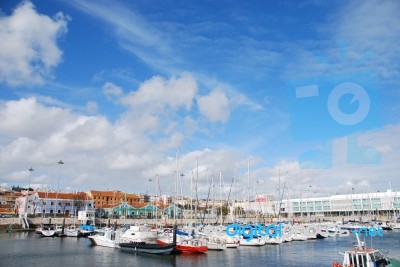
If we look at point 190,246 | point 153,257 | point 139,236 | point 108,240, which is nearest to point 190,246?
point 190,246

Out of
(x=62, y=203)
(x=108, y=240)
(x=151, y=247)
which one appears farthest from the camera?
(x=62, y=203)

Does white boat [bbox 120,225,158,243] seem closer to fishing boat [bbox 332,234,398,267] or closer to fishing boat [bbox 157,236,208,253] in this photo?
fishing boat [bbox 157,236,208,253]

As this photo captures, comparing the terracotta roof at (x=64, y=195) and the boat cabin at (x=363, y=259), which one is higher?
the terracotta roof at (x=64, y=195)

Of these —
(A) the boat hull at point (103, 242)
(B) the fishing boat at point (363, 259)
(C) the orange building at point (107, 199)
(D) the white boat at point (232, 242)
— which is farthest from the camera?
(C) the orange building at point (107, 199)

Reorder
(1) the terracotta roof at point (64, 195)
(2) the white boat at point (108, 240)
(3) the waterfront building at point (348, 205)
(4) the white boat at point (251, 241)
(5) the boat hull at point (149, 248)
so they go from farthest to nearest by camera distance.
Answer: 1. (3) the waterfront building at point (348, 205)
2. (1) the terracotta roof at point (64, 195)
3. (4) the white boat at point (251, 241)
4. (2) the white boat at point (108, 240)
5. (5) the boat hull at point (149, 248)

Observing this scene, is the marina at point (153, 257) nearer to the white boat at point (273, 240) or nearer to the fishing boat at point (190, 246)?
the fishing boat at point (190, 246)

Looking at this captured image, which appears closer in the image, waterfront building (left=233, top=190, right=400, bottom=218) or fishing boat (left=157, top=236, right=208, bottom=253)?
fishing boat (left=157, top=236, right=208, bottom=253)

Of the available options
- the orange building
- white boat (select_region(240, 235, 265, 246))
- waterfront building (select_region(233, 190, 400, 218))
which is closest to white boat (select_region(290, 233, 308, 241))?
white boat (select_region(240, 235, 265, 246))

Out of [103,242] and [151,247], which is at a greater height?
[151,247]

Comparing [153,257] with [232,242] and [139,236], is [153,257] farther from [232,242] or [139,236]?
[232,242]

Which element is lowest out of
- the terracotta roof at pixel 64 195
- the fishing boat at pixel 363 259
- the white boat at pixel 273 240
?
the white boat at pixel 273 240

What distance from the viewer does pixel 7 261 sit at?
39.1 meters

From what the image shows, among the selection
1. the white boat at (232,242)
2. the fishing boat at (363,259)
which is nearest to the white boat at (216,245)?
the white boat at (232,242)

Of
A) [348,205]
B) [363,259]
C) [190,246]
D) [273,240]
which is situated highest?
[348,205]
